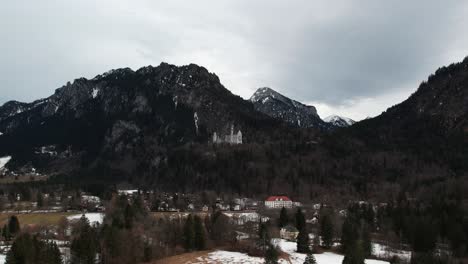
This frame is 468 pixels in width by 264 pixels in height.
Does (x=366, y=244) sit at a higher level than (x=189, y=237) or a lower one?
lower

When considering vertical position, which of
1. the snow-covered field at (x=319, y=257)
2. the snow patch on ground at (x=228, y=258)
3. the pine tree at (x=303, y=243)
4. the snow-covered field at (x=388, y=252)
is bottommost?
the snow-covered field at (x=388, y=252)

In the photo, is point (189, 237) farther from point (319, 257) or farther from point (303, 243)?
point (319, 257)

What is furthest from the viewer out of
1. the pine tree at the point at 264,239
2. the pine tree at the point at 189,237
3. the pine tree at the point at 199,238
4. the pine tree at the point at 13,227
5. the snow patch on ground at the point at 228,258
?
the pine tree at the point at 13,227

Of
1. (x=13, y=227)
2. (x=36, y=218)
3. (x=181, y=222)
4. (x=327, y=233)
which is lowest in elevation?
(x=327, y=233)

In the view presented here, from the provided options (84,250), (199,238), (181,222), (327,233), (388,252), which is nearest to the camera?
(84,250)

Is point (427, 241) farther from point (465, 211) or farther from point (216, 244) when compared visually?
point (216, 244)

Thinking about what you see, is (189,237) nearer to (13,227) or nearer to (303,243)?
(303,243)

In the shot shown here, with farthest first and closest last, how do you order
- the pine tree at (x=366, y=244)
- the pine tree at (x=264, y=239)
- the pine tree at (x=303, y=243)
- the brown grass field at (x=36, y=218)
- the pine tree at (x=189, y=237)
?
the brown grass field at (x=36, y=218) → the pine tree at (x=303, y=243) → the pine tree at (x=366, y=244) → the pine tree at (x=189, y=237) → the pine tree at (x=264, y=239)

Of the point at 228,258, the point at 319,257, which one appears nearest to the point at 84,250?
the point at 228,258

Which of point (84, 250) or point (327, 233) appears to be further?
point (327, 233)

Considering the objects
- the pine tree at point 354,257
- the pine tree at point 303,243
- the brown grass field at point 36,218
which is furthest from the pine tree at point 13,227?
the pine tree at point 354,257

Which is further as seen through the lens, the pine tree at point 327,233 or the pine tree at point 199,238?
the pine tree at point 327,233

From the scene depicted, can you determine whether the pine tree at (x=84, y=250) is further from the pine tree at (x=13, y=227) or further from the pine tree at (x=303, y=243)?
the pine tree at (x=13, y=227)

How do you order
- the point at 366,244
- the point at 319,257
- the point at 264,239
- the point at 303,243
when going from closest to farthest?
the point at 264,239
the point at 319,257
the point at 303,243
the point at 366,244
